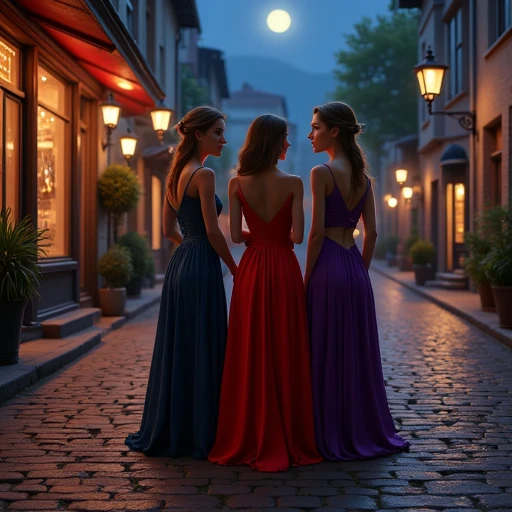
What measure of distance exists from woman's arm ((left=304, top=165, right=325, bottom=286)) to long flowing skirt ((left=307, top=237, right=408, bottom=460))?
8 centimetres

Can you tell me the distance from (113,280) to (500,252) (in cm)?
607

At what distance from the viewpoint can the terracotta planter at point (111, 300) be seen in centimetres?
1352

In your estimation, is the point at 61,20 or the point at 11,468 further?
the point at 61,20

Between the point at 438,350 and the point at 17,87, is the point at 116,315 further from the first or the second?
the point at 438,350

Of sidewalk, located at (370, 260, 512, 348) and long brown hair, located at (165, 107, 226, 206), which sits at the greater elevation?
long brown hair, located at (165, 107, 226, 206)

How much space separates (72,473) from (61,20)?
6.76 meters

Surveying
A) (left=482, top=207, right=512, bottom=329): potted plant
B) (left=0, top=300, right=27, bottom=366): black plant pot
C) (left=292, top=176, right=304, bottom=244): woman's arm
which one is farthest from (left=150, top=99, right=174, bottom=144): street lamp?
(left=292, top=176, right=304, bottom=244): woman's arm

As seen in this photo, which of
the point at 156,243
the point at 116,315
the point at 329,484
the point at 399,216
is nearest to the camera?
the point at 329,484

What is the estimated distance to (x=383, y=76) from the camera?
43188 mm

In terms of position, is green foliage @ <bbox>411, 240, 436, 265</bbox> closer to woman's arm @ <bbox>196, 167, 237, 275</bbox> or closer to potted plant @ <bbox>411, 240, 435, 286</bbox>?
potted plant @ <bbox>411, 240, 435, 286</bbox>

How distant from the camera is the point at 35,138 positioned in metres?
10.4

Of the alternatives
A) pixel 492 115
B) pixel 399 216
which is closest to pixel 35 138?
pixel 492 115

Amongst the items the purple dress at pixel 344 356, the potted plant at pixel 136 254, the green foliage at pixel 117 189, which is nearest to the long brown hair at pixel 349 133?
the purple dress at pixel 344 356

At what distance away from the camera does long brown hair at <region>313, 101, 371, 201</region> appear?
5176mm
